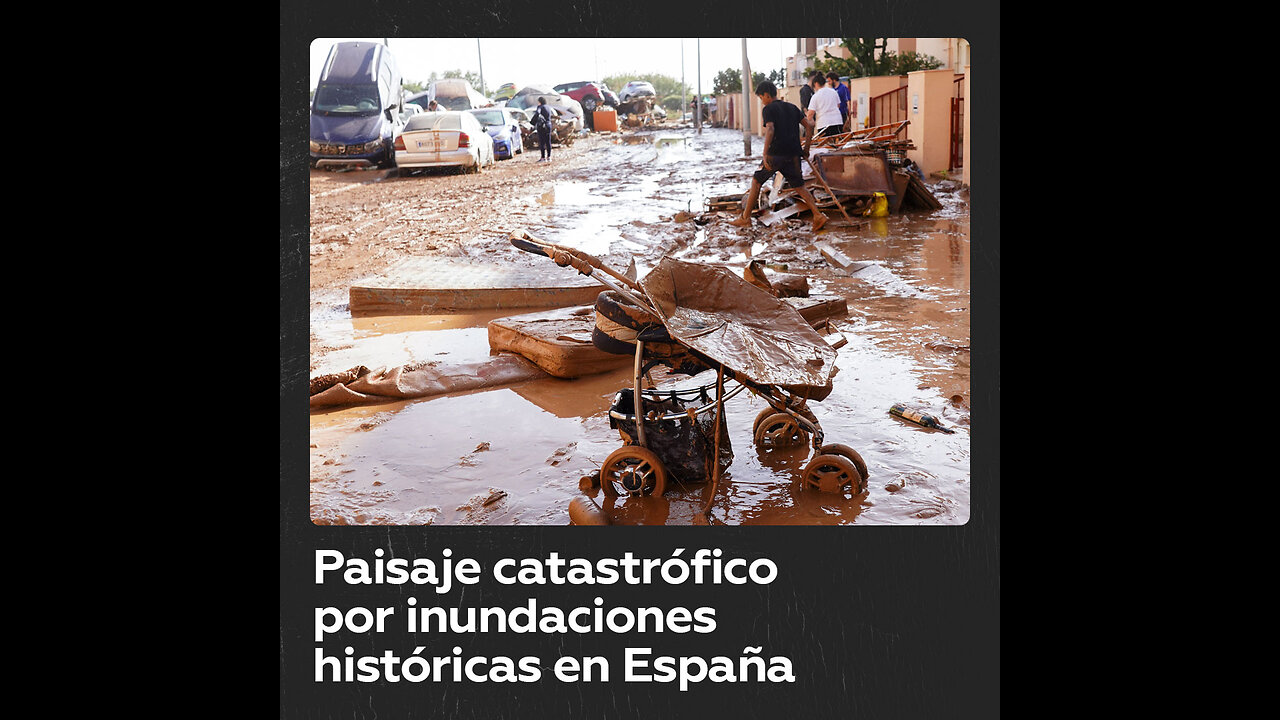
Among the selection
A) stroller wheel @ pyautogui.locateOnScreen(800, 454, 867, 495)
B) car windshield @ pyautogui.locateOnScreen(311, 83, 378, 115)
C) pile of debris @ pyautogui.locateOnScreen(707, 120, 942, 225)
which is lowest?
stroller wheel @ pyautogui.locateOnScreen(800, 454, 867, 495)

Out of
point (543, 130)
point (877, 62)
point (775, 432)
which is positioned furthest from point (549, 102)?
point (775, 432)

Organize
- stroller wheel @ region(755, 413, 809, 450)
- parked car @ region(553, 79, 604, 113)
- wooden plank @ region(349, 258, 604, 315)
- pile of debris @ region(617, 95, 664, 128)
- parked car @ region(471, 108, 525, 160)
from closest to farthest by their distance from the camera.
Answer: stroller wheel @ region(755, 413, 809, 450)
wooden plank @ region(349, 258, 604, 315)
parked car @ region(471, 108, 525, 160)
parked car @ region(553, 79, 604, 113)
pile of debris @ region(617, 95, 664, 128)

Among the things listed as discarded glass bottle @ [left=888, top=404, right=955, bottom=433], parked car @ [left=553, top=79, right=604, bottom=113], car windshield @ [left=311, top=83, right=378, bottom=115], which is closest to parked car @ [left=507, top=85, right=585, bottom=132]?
parked car @ [left=553, top=79, right=604, bottom=113]

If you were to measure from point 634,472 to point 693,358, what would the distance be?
0.58 m

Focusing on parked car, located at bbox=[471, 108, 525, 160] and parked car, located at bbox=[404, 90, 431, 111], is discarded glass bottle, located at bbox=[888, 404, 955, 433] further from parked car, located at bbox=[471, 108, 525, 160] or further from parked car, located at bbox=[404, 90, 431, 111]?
parked car, located at bbox=[404, 90, 431, 111]

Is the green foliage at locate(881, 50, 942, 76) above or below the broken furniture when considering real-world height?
above

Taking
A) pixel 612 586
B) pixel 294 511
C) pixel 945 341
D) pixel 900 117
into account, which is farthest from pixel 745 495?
pixel 900 117

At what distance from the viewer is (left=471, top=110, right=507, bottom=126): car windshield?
2383 centimetres

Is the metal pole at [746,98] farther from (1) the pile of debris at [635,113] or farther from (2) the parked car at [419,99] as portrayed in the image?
(1) the pile of debris at [635,113]

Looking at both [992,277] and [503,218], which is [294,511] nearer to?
[992,277]

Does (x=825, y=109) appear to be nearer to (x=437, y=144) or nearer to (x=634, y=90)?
(x=437, y=144)

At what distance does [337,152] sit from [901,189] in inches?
446

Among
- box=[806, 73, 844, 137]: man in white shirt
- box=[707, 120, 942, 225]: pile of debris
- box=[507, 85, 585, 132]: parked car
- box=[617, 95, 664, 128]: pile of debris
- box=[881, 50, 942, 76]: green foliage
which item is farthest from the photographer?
box=[617, 95, 664, 128]: pile of debris

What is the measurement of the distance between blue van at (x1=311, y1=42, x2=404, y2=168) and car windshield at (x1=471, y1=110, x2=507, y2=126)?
11.9 feet
